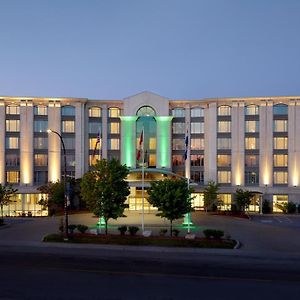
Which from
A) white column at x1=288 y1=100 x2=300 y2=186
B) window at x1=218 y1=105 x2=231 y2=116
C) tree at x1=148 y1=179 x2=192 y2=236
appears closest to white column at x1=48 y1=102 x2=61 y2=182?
window at x1=218 y1=105 x2=231 y2=116

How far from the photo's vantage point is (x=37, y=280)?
57.2 ft

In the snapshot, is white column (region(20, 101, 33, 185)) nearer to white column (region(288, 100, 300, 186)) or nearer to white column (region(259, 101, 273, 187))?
white column (region(259, 101, 273, 187))

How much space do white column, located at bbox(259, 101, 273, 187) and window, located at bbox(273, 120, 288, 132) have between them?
965 millimetres

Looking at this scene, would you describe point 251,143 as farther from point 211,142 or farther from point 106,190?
point 106,190

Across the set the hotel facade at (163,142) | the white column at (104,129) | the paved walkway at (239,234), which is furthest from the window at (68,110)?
the paved walkway at (239,234)

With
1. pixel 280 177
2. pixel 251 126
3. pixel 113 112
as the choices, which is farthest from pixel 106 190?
pixel 280 177

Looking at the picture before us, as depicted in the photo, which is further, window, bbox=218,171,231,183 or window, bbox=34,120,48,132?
window, bbox=34,120,48,132

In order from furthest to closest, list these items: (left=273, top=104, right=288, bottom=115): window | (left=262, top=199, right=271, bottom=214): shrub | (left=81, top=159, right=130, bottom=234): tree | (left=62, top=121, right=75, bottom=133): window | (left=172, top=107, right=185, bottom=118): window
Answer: (left=172, top=107, right=185, bottom=118): window → (left=62, top=121, right=75, bottom=133): window → (left=273, top=104, right=288, bottom=115): window → (left=262, top=199, right=271, bottom=214): shrub → (left=81, top=159, right=130, bottom=234): tree

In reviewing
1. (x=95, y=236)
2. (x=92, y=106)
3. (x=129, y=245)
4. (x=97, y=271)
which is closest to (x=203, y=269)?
(x=97, y=271)

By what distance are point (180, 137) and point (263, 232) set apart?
32409mm

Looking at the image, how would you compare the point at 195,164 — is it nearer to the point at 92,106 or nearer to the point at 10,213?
the point at 92,106

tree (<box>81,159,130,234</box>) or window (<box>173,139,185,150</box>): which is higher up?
window (<box>173,139,185,150</box>)

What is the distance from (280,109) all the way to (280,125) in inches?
109

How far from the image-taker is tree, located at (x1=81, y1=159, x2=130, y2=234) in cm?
3076
